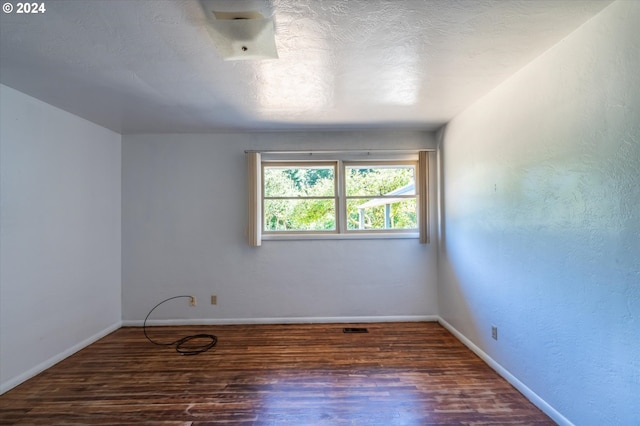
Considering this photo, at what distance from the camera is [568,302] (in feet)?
5.12

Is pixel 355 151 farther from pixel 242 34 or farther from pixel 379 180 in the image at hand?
pixel 242 34

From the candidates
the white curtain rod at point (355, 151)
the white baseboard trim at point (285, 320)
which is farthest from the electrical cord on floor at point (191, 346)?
the white curtain rod at point (355, 151)

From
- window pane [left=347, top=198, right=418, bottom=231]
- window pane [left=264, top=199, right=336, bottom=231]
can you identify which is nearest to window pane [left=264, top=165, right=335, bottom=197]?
window pane [left=264, top=199, right=336, bottom=231]

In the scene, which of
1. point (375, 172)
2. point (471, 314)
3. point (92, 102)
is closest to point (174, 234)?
point (92, 102)

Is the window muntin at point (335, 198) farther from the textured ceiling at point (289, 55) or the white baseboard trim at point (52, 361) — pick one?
the white baseboard trim at point (52, 361)

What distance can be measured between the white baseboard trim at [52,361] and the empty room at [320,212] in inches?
0.8

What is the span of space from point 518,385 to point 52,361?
3.84 meters

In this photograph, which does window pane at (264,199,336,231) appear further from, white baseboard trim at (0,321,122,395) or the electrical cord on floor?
white baseboard trim at (0,321,122,395)

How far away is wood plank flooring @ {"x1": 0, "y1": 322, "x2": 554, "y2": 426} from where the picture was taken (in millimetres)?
1745

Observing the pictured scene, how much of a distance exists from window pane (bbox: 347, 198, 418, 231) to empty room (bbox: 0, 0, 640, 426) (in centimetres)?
3

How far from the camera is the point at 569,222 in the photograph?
155 cm

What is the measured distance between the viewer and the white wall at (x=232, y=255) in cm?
325

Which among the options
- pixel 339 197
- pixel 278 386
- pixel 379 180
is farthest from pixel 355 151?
pixel 278 386

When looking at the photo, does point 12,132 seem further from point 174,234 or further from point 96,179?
point 174,234
